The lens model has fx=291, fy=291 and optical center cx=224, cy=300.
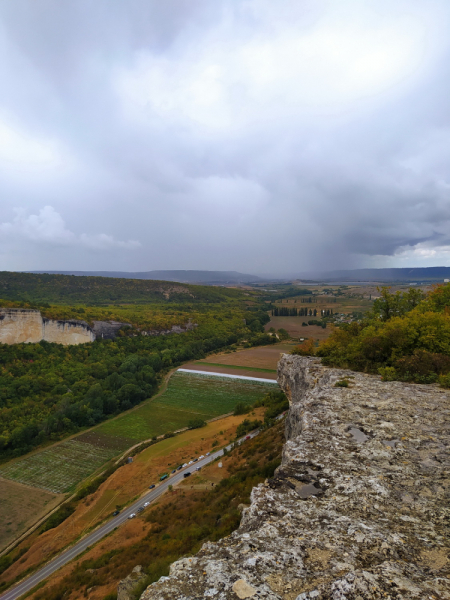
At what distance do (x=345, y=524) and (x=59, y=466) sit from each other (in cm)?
4620

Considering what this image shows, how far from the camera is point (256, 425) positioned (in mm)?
37125

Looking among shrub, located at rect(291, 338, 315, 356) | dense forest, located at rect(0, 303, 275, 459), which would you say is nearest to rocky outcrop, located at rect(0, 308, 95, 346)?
dense forest, located at rect(0, 303, 275, 459)

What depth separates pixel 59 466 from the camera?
130 ft

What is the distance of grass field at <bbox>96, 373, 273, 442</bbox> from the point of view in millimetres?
48375

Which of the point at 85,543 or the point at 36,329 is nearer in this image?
the point at 85,543

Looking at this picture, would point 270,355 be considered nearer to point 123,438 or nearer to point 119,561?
point 123,438

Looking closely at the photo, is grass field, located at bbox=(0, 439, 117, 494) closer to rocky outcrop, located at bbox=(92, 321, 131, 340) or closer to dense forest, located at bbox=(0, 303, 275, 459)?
dense forest, located at bbox=(0, 303, 275, 459)

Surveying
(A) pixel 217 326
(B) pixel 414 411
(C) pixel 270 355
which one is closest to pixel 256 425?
(B) pixel 414 411

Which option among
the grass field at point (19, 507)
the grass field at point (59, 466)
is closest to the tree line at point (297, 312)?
the grass field at point (59, 466)

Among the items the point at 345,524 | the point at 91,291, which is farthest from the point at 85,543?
the point at 91,291

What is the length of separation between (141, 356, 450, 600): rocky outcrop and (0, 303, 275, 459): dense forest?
50.5 meters

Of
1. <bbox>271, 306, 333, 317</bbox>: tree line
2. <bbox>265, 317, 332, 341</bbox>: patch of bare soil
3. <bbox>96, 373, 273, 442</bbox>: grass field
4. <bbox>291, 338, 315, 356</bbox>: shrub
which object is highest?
<bbox>291, 338, 315, 356</bbox>: shrub

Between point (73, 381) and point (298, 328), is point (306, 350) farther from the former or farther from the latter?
point (298, 328)

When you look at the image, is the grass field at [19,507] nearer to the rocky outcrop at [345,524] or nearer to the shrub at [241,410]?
the shrub at [241,410]
